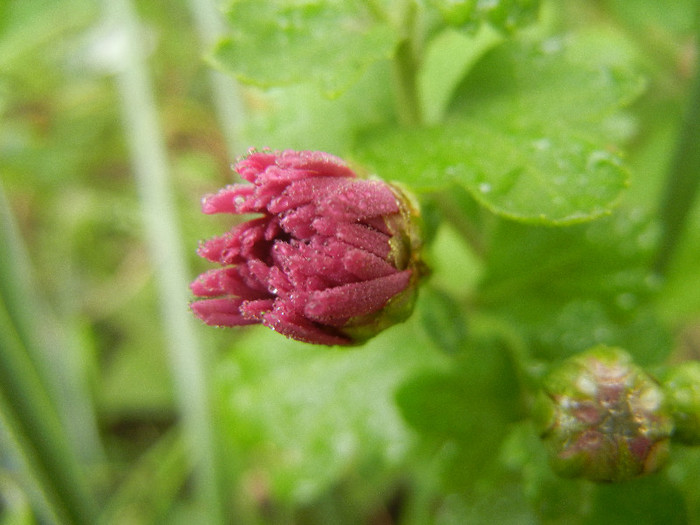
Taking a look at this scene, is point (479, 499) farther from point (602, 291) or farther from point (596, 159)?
point (596, 159)

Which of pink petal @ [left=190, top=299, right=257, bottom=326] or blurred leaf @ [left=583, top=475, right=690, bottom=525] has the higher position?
pink petal @ [left=190, top=299, right=257, bottom=326]

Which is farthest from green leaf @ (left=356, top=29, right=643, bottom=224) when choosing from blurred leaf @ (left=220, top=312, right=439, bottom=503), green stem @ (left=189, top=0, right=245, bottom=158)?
green stem @ (left=189, top=0, right=245, bottom=158)

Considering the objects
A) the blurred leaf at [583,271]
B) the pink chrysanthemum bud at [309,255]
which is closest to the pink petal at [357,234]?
the pink chrysanthemum bud at [309,255]

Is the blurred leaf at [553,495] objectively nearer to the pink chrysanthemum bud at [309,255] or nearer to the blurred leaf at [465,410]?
the blurred leaf at [465,410]

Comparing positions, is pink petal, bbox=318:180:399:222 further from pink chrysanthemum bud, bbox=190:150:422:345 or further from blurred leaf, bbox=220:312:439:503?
blurred leaf, bbox=220:312:439:503

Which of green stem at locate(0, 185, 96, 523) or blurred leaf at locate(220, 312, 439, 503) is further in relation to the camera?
blurred leaf at locate(220, 312, 439, 503)

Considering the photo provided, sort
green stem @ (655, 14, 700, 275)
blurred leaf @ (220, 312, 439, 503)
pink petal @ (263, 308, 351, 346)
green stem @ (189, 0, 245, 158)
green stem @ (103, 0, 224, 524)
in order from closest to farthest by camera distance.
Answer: pink petal @ (263, 308, 351, 346)
green stem @ (655, 14, 700, 275)
blurred leaf @ (220, 312, 439, 503)
green stem @ (103, 0, 224, 524)
green stem @ (189, 0, 245, 158)

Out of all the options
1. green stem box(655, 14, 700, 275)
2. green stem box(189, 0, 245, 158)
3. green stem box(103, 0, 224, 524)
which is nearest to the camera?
green stem box(655, 14, 700, 275)
